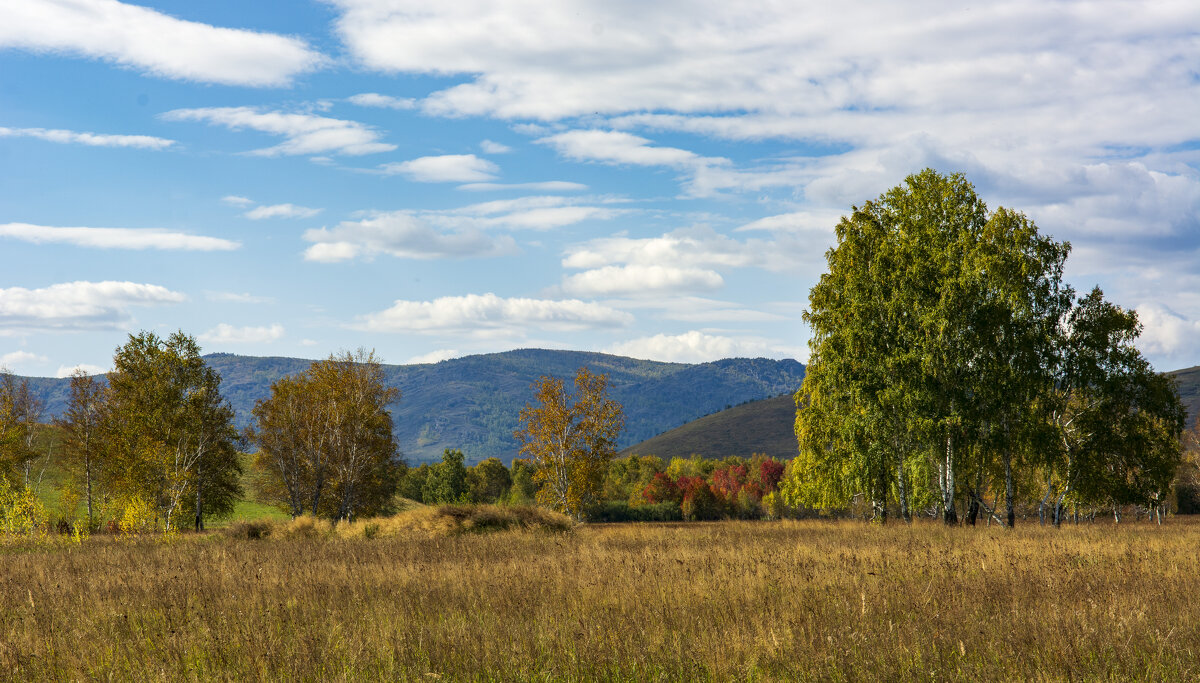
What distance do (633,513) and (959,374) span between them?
74.9 meters

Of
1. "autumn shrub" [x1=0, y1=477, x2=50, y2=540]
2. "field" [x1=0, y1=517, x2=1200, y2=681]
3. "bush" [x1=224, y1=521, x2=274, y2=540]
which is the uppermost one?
"field" [x1=0, y1=517, x2=1200, y2=681]

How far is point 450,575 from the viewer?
1375 centimetres

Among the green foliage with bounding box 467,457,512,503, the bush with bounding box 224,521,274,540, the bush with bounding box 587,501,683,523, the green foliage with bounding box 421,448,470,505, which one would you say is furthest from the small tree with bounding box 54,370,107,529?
the green foliage with bounding box 467,457,512,503

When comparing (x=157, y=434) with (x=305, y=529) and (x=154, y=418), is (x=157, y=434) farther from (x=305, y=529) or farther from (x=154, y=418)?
(x=305, y=529)

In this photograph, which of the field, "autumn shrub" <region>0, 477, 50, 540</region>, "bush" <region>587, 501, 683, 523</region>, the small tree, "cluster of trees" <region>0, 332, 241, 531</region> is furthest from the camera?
"bush" <region>587, 501, 683, 523</region>

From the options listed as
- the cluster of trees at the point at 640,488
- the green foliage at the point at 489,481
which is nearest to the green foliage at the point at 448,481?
the cluster of trees at the point at 640,488

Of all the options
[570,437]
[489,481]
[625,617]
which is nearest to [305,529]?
[570,437]

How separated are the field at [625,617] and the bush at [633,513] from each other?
75.4 metres

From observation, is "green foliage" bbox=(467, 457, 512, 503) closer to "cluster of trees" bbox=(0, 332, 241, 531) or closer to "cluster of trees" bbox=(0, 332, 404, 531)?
"cluster of trees" bbox=(0, 332, 404, 531)

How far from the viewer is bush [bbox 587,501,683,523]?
93219mm

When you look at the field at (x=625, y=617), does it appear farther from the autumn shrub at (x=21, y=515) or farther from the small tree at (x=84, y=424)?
the small tree at (x=84, y=424)

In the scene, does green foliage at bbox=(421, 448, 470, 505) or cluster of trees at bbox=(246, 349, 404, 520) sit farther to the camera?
green foliage at bbox=(421, 448, 470, 505)

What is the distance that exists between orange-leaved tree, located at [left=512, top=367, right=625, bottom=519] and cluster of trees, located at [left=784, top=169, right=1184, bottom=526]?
14.6 metres

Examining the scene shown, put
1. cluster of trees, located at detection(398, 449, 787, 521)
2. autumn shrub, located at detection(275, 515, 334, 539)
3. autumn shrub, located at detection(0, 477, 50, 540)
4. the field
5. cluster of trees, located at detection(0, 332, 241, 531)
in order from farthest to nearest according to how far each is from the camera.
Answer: cluster of trees, located at detection(398, 449, 787, 521), cluster of trees, located at detection(0, 332, 241, 531), autumn shrub, located at detection(275, 515, 334, 539), autumn shrub, located at detection(0, 477, 50, 540), the field
